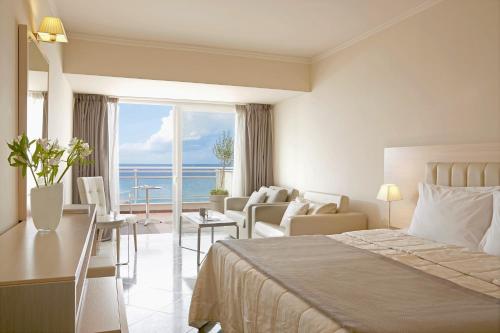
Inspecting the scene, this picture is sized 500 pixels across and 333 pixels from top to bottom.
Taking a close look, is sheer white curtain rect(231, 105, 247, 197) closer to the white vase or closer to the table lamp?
the table lamp

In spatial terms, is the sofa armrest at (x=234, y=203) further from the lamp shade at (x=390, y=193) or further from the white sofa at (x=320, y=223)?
the lamp shade at (x=390, y=193)

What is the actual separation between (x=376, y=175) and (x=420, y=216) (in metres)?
1.39

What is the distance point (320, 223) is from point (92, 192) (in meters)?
3.15

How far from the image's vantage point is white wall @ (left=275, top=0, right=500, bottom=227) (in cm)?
340

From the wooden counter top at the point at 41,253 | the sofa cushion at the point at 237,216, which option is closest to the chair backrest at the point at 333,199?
the sofa cushion at the point at 237,216

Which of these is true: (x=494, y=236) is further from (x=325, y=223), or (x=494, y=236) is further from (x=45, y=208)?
(x=45, y=208)

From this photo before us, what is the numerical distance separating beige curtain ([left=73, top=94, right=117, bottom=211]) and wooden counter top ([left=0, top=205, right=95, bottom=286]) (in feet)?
14.5

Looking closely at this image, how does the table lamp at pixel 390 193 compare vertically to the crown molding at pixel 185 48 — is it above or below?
below

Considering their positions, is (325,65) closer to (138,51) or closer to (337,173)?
(337,173)

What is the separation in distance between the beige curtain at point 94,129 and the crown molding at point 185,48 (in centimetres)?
171

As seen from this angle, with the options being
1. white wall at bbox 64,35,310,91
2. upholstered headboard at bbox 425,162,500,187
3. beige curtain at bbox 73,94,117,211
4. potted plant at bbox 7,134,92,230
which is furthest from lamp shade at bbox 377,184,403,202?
beige curtain at bbox 73,94,117,211

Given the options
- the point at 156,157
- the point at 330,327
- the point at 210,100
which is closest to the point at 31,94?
the point at 330,327

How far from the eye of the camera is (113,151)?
6781mm

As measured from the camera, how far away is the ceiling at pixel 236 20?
4031mm
